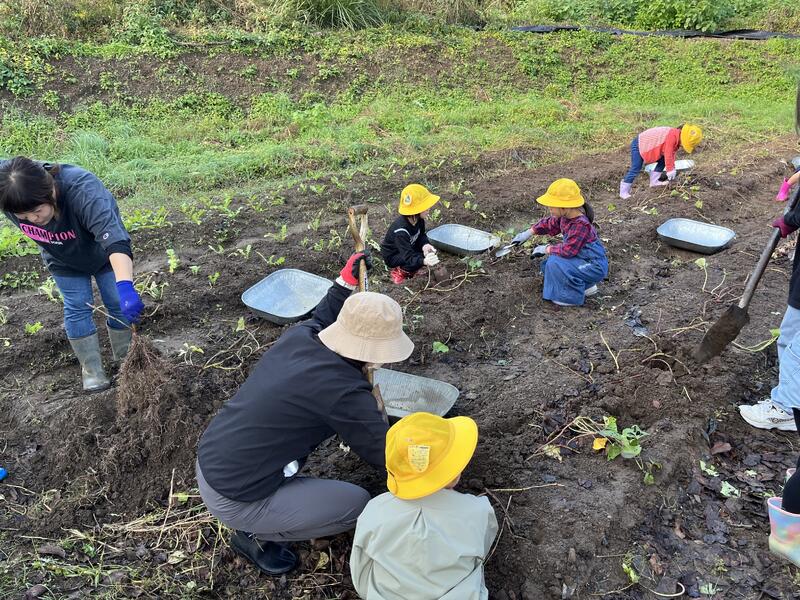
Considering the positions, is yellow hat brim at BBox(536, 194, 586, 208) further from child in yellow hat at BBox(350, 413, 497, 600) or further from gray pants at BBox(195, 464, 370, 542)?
gray pants at BBox(195, 464, 370, 542)

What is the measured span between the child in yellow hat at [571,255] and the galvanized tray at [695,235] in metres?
1.53

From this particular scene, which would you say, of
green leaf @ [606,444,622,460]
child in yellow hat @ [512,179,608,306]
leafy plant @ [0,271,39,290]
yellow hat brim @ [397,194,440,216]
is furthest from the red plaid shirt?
leafy plant @ [0,271,39,290]

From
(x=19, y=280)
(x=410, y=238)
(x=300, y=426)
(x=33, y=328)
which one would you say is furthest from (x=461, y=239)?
(x=19, y=280)

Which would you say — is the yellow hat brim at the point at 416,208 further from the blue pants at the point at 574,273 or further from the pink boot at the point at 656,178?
the pink boot at the point at 656,178

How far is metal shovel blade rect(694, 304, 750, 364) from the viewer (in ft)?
11.4

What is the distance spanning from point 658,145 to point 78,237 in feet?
19.5

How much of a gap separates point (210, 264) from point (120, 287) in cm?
177

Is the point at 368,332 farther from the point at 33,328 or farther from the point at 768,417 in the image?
the point at 33,328

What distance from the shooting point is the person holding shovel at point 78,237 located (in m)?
2.99

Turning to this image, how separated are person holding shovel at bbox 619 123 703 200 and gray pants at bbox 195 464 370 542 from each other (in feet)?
18.1

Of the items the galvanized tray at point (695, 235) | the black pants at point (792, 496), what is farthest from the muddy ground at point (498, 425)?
the black pants at point (792, 496)

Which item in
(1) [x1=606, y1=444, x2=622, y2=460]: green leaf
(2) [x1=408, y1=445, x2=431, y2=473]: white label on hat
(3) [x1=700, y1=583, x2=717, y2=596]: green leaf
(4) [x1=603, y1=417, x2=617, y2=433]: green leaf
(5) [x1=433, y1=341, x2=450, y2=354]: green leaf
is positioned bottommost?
(3) [x1=700, y1=583, x2=717, y2=596]: green leaf

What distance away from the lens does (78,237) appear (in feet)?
11.3

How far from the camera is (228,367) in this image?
3896mm
